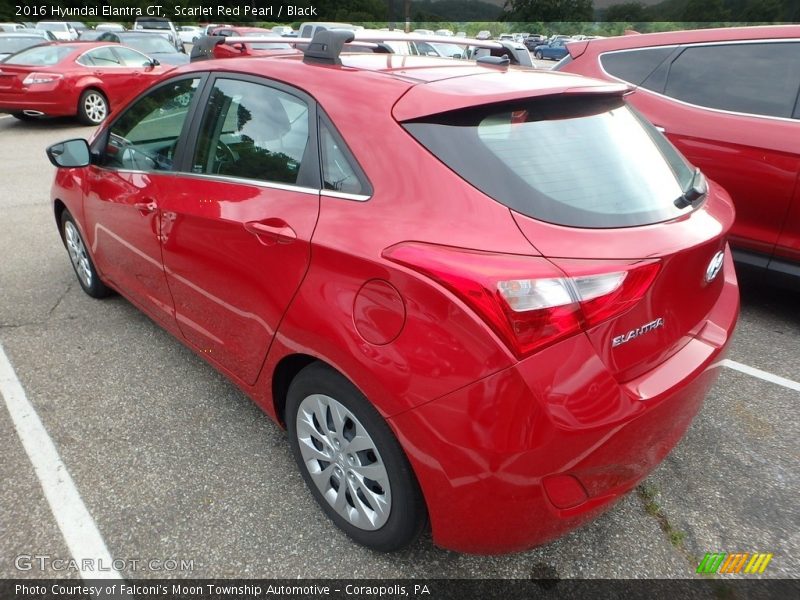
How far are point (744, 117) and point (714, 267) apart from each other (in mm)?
2255

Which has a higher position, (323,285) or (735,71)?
(735,71)

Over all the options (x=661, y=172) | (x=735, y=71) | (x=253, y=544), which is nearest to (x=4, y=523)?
(x=253, y=544)

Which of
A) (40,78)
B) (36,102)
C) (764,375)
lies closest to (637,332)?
(764,375)

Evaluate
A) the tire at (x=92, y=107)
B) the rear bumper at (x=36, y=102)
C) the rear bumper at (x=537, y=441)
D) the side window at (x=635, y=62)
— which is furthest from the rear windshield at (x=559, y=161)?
the tire at (x=92, y=107)

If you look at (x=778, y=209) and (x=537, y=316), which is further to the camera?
(x=778, y=209)

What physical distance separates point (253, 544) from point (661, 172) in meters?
1.98

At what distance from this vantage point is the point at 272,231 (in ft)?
6.72

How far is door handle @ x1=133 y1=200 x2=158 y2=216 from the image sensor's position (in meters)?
2.72

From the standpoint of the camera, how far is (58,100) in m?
10.1

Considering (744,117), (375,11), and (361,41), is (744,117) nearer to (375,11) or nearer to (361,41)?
(361,41)

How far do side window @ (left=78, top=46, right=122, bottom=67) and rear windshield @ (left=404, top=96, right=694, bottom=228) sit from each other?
436 inches

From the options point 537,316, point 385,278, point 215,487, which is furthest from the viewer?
point 215,487

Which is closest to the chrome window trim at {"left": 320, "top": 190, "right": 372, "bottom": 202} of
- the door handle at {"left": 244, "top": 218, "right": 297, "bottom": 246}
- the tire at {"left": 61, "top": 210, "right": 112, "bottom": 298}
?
the door handle at {"left": 244, "top": 218, "right": 297, "bottom": 246}

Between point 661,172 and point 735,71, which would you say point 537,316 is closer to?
point 661,172
